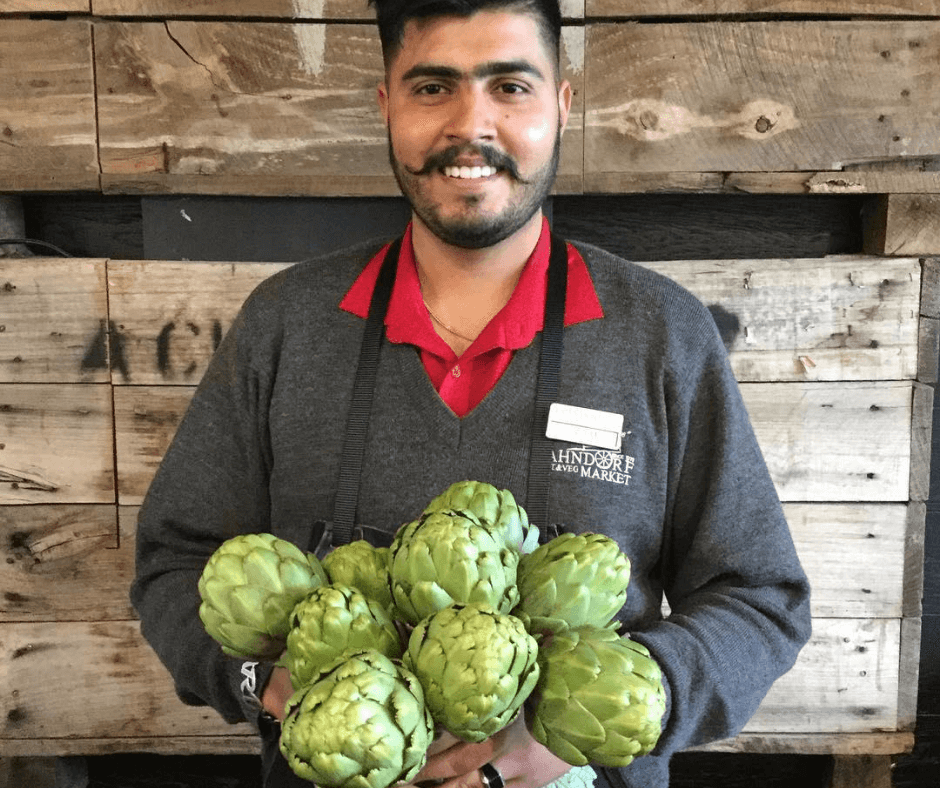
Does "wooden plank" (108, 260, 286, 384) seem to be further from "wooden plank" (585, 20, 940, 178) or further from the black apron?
"wooden plank" (585, 20, 940, 178)

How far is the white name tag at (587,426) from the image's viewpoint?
119cm

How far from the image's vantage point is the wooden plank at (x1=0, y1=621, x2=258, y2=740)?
176 cm

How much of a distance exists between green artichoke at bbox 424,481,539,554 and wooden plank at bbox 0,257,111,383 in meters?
1.11

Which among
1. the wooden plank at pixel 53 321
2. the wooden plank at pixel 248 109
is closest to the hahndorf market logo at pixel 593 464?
the wooden plank at pixel 248 109

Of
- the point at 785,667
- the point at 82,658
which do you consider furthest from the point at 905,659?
the point at 82,658

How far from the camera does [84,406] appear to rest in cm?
→ 169

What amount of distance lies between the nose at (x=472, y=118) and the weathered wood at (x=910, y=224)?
90cm

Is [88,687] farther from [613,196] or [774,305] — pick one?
[774,305]

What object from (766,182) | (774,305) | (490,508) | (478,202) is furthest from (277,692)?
(766,182)

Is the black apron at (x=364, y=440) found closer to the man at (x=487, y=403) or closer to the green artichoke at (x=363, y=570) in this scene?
Answer: the man at (x=487, y=403)

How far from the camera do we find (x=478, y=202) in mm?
1165

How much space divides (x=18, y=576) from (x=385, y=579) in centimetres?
129

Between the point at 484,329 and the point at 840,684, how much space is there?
3.59 ft

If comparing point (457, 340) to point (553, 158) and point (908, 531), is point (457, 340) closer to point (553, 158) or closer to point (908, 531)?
point (553, 158)
